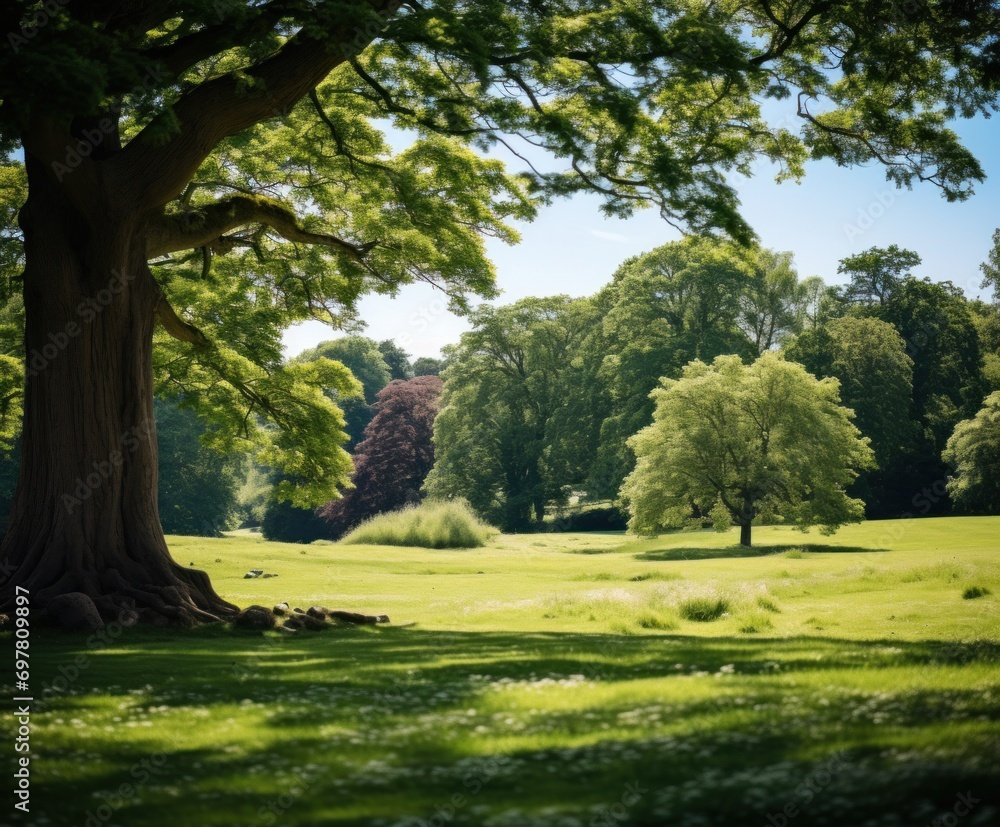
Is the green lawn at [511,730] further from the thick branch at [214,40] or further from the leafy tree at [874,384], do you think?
the leafy tree at [874,384]

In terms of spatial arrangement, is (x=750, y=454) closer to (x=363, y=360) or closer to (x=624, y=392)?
(x=624, y=392)

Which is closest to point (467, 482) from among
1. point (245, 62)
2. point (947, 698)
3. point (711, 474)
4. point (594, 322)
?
point (594, 322)

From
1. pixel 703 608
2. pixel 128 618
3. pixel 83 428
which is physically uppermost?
pixel 83 428

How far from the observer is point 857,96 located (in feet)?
51.7

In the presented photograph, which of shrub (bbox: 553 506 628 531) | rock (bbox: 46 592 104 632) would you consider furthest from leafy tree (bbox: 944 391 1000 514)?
rock (bbox: 46 592 104 632)

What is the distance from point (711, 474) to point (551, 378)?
27.8 m

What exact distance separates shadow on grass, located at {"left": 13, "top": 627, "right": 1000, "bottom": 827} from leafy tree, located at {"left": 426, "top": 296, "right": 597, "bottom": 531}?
→ 181 feet

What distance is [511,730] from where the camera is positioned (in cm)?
620

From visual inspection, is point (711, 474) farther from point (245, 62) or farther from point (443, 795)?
point (443, 795)

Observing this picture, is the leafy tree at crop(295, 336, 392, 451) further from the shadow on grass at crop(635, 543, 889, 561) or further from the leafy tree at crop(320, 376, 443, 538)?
the shadow on grass at crop(635, 543, 889, 561)

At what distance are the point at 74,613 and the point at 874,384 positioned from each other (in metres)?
56.9

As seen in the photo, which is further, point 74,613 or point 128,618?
point 128,618

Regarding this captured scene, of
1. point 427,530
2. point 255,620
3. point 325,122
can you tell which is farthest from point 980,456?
point 255,620

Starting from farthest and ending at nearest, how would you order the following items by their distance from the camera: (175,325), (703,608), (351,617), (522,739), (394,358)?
(394,358) → (175,325) → (703,608) → (351,617) → (522,739)
